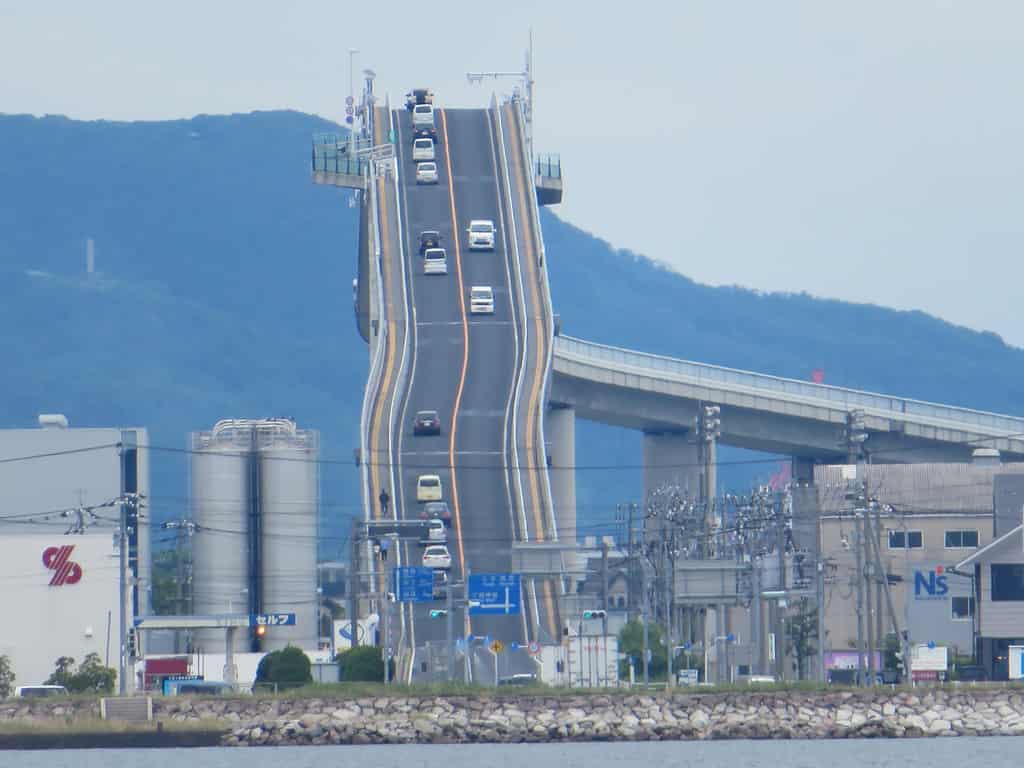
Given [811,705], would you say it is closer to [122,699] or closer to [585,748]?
[585,748]

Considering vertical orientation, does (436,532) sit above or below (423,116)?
below

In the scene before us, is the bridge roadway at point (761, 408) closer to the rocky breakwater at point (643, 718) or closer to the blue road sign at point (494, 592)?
the blue road sign at point (494, 592)

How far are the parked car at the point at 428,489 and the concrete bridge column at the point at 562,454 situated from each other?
19.0 meters

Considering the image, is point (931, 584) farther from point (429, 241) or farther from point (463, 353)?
point (429, 241)

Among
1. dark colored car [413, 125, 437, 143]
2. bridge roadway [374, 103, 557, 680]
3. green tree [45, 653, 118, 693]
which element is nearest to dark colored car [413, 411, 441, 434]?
bridge roadway [374, 103, 557, 680]

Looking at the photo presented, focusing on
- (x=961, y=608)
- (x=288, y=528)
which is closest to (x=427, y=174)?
(x=288, y=528)

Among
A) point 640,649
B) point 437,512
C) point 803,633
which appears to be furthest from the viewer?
point 803,633

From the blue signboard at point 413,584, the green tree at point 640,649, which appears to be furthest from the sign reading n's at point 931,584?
the blue signboard at point 413,584

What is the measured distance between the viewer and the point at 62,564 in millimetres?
87500

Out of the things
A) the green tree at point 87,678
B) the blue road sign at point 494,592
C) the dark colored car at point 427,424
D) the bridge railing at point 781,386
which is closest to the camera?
the green tree at point 87,678

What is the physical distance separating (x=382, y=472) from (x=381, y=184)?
23.2 metres

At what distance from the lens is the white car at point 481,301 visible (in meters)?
109

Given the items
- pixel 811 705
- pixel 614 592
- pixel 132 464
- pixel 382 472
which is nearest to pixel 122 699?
pixel 811 705

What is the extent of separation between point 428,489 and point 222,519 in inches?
678
